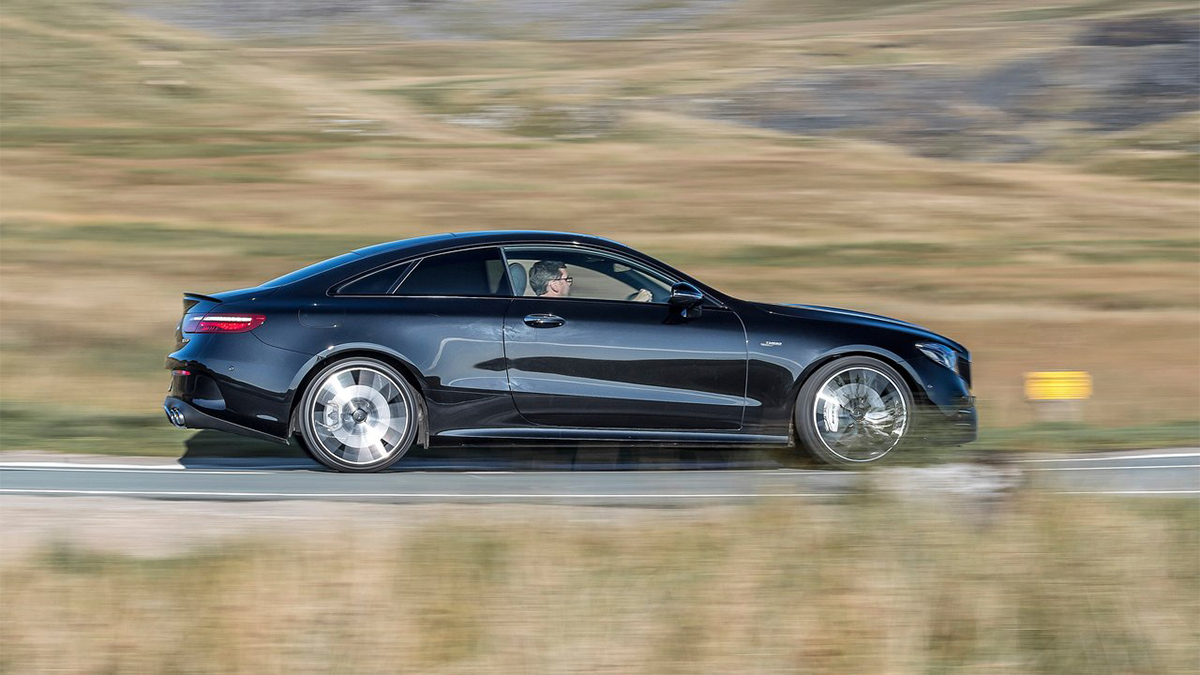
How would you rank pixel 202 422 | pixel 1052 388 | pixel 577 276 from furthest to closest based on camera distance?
pixel 1052 388
pixel 577 276
pixel 202 422

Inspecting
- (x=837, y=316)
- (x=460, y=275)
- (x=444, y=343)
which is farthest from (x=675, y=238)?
(x=444, y=343)

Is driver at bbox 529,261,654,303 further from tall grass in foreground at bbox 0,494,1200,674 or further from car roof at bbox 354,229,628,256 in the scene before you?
tall grass in foreground at bbox 0,494,1200,674

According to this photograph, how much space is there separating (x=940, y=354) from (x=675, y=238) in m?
13.5

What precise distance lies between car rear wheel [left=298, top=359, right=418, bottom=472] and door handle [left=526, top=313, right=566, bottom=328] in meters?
0.75

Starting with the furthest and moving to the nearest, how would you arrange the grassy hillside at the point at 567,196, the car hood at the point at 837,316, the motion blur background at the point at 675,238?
the grassy hillside at the point at 567,196
the car hood at the point at 837,316
the motion blur background at the point at 675,238

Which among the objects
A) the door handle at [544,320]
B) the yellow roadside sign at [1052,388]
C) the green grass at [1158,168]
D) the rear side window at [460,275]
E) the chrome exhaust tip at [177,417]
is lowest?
the chrome exhaust tip at [177,417]

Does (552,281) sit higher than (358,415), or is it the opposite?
(552,281)

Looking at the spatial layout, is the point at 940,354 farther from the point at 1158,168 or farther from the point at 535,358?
the point at 1158,168

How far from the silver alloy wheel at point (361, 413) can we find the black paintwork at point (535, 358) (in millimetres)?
114

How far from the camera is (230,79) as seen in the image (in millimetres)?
40344

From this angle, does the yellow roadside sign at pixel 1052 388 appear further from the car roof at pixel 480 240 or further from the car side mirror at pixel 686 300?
the car roof at pixel 480 240

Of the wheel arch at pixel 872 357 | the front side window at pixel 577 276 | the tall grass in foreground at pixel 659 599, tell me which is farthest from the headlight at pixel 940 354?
the tall grass in foreground at pixel 659 599

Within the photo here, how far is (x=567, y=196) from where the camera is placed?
2569 centimetres

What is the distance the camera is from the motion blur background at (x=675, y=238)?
5418mm
